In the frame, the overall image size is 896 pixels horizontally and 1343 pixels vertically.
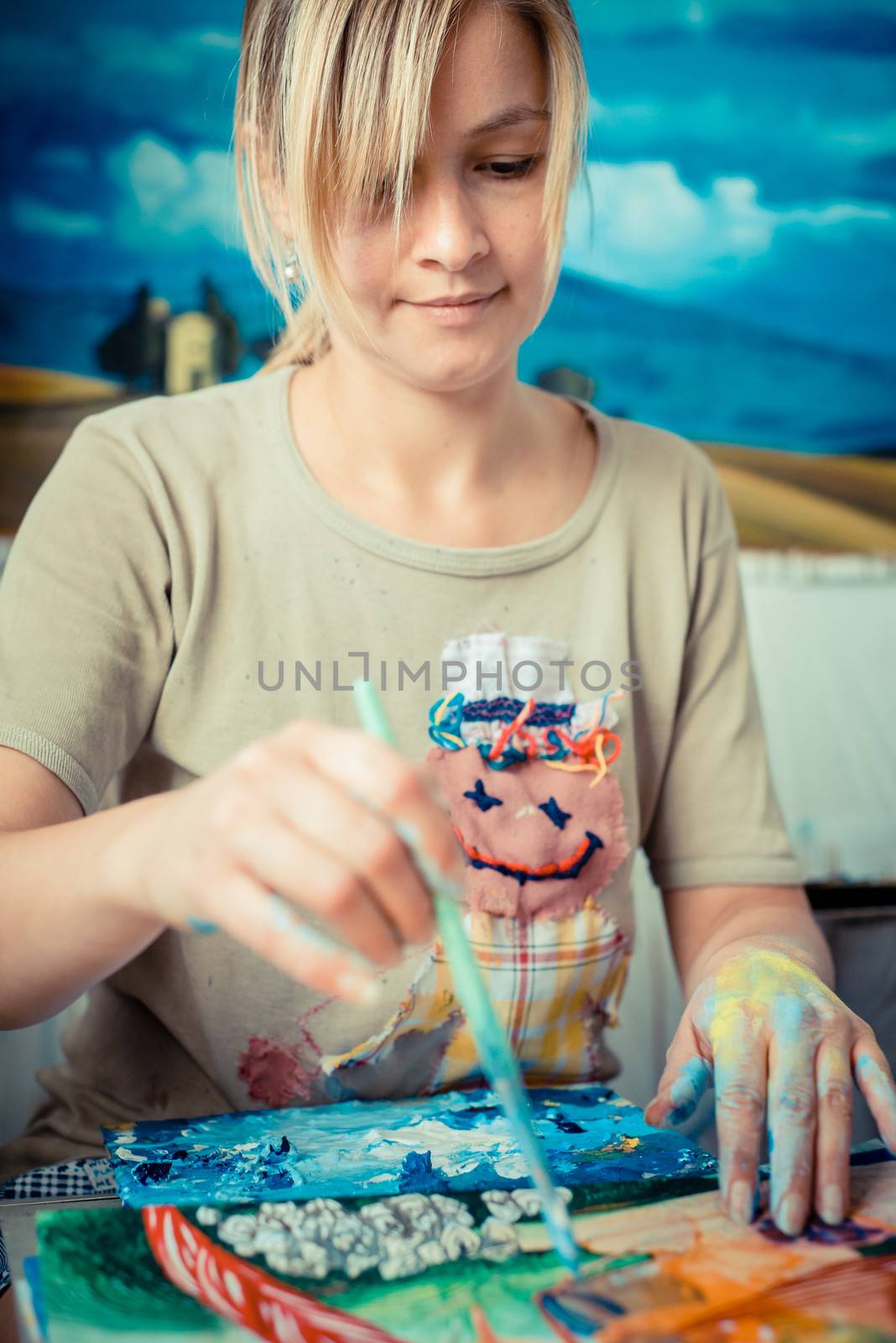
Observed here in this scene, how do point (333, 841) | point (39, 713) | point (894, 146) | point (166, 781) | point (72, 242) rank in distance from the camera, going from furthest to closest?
point (894, 146) → point (72, 242) → point (166, 781) → point (39, 713) → point (333, 841)

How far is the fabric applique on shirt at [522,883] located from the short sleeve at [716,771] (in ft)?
0.31

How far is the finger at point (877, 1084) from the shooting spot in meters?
0.62

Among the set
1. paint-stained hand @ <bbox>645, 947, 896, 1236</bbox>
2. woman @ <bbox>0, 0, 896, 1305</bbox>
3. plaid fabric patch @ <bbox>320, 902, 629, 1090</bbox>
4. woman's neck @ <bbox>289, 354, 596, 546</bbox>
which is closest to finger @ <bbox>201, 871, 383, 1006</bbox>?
woman @ <bbox>0, 0, 896, 1305</bbox>

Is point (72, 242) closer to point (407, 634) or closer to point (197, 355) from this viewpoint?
point (197, 355)

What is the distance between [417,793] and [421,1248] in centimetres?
20

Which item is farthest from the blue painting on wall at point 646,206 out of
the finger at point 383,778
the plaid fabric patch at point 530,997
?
the finger at point 383,778

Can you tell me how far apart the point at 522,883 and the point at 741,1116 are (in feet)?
0.73

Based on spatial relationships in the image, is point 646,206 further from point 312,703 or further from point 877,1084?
point 877,1084

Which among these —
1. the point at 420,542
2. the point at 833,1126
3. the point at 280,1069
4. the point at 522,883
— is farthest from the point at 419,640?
the point at 833,1126

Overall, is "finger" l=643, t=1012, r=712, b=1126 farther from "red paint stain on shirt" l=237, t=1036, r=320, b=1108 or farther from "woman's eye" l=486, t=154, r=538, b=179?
"woman's eye" l=486, t=154, r=538, b=179

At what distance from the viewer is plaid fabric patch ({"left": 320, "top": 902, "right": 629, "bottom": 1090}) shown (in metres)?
0.78

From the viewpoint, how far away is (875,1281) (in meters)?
0.50

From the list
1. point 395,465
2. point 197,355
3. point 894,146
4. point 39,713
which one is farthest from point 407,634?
point 894,146

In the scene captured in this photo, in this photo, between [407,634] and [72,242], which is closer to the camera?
[407,634]
